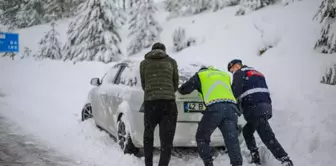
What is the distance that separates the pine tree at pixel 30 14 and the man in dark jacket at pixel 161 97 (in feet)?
189

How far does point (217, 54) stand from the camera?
1638cm

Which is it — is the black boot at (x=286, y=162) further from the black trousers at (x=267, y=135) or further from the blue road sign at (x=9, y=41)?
the blue road sign at (x=9, y=41)

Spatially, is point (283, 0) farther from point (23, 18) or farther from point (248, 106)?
point (23, 18)

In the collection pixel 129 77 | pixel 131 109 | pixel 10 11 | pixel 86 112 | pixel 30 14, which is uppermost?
pixel 10 11

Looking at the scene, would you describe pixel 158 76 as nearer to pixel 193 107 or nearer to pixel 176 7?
pixel 193 107

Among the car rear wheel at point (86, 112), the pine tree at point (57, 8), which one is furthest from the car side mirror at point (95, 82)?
the pine tree at point (57, 8)

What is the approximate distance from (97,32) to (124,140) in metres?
22.4

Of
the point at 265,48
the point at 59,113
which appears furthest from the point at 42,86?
the point at 265,48

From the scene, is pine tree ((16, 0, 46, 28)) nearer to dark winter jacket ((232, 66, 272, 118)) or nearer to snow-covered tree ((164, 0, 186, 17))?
snow-covered tree ((164, 0, 186, 17))

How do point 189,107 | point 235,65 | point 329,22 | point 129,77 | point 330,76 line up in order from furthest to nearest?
1. point 329,22
2. point 330,76
3. point 129,77
4. point 189,107
5. point 235,65

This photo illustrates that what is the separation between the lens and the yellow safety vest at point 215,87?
15.8 ft

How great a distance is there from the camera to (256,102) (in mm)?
5070

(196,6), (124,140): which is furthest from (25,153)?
(196,6)

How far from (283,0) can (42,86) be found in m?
14.1
